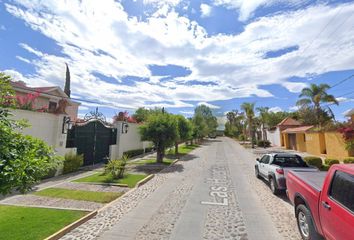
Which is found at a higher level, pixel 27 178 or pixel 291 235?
pixel 27 178

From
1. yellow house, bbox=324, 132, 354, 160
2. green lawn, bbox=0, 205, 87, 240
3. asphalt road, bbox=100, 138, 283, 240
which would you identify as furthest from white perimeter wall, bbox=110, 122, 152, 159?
yellow house, bbox=324, 132, 354, 160

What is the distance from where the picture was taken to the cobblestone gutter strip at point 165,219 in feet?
16.0

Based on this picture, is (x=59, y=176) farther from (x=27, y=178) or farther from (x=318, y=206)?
(x=318, y=206)

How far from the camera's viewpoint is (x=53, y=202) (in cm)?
699

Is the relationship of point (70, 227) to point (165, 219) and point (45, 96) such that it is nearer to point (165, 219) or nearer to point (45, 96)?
point (165, 219)

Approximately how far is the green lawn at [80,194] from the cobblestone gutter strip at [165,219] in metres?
2.11

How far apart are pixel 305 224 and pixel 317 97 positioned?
32552 millimetres

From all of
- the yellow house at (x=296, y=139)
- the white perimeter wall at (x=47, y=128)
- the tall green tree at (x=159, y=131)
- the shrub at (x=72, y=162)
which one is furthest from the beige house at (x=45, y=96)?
the yellow house at (x=296, y=139)

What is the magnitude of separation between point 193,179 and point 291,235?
6274 mm

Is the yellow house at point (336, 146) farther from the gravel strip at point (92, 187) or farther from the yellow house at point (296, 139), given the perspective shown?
the gravel strip at point (92, 187)

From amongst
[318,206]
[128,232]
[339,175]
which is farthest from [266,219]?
[128,232]

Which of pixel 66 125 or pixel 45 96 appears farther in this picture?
pixel 45 96

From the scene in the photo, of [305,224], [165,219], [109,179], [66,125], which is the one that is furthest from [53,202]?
[305,224]

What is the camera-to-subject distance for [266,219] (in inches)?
229
